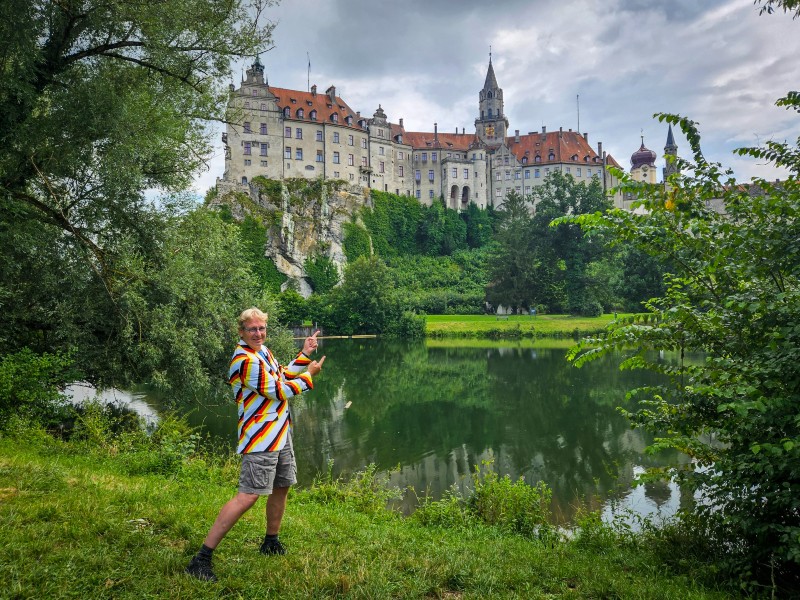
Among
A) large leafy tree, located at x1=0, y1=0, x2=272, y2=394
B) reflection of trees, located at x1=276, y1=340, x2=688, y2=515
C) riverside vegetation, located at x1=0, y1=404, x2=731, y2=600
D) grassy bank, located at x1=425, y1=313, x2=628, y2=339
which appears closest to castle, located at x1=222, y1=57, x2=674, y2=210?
grassy bank, located at x1=425, y1=313, x2=628, y2=339

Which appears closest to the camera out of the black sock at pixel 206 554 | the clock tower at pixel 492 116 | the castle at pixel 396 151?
the black sock at pixel 206 554

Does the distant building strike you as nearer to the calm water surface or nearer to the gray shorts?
the calm water surface

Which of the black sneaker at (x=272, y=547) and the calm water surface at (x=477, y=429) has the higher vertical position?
the black sneaker at (x=272, y=547)

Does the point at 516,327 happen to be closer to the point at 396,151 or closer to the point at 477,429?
the point at 477,429

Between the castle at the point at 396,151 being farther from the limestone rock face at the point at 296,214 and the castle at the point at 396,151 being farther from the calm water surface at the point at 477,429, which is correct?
the calm water surface at the point at 477,429

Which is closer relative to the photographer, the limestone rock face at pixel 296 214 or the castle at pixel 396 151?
the limestone rock face at pixel 296 214

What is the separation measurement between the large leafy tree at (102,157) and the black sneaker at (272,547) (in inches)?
316

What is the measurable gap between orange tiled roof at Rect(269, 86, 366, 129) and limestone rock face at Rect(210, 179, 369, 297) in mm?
9182

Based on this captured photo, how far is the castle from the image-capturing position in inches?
2657

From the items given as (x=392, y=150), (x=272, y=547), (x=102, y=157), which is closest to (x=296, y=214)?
(x=392, y=150)

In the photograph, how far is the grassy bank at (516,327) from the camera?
4922 centimetres

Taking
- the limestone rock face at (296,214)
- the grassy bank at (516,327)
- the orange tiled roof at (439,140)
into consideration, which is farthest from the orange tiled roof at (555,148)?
the grassy bank at (516,327)

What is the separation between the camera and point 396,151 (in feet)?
266

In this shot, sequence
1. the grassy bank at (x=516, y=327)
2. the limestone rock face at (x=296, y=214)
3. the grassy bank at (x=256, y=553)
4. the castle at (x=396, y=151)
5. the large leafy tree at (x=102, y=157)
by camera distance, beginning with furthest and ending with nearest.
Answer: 1. the castle at (x=396, y=151)
2. the limestone rock face at (x=296, y=214)
3. the grassy bank at (x=516, y=327)
4. the large leafy tree at (x=102, y=157)
5. the grassy bank at (x=256, y=553)
